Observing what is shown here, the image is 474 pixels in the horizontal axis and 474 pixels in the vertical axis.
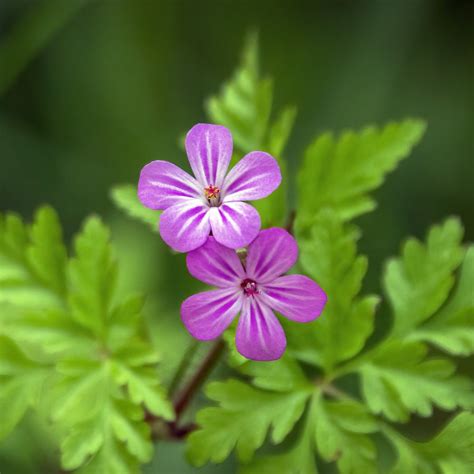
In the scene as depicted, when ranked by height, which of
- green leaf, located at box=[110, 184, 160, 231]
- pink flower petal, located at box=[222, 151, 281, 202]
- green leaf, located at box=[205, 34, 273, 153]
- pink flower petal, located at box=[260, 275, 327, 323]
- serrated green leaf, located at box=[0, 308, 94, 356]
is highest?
green leaf, located at box=[205, 34, 273, 153]

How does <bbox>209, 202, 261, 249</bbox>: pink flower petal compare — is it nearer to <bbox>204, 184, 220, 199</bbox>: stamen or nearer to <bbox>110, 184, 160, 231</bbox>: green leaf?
<bbox>204, 184, 220, 199</bbox>: stamen

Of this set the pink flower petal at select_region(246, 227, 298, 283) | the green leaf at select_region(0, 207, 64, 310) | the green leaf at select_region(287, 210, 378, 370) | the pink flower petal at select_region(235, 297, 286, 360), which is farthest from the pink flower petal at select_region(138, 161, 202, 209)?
the green leaf at select_region(0, 207, 64, 310)

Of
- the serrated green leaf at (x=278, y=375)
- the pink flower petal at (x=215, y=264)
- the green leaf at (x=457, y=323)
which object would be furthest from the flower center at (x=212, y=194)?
the green leaf at (x=457, y=323)

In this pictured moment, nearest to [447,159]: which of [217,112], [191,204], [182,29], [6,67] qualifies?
[182,29]

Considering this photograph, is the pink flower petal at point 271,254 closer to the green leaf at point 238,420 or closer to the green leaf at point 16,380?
the green leaf at point 238,420

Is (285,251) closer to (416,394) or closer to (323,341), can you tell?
(323,341)

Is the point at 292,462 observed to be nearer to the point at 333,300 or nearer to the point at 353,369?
the point at 353,369
